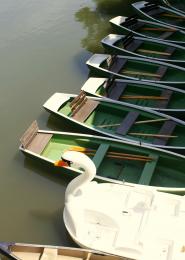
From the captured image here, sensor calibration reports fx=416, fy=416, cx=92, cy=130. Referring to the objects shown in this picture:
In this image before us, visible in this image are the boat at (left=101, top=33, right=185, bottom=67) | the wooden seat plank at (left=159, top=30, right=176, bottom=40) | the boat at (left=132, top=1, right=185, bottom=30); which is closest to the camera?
the boat at (left=101, top=33, right=185, bottom=67)

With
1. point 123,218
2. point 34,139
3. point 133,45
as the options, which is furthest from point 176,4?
point 123,218

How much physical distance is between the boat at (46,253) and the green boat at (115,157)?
1694 mm

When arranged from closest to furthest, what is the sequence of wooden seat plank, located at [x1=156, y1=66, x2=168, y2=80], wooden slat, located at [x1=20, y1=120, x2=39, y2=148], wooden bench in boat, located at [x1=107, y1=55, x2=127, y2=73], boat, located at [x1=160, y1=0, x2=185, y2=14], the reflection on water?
wooden slat, located at [x1=20, y1=120, x2=39, y2=148] < wooden seat plank, located at [x1=156, y1=66, x2=168, y2=80] < wooden bench in boat, located at [x1=107, y1=55, x2=127, y2=73] < the reflection on water < boat, located at [x1=160, y1=0, x2=185, y2=14]

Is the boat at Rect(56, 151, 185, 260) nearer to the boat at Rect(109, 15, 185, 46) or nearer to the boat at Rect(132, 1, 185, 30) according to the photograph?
the boat at Rect(109, 15, 185, 46)

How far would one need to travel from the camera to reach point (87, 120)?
998 cm

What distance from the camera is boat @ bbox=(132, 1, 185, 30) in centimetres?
1388

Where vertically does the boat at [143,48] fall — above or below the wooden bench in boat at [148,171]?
above

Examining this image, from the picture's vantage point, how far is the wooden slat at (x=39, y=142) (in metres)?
9.01

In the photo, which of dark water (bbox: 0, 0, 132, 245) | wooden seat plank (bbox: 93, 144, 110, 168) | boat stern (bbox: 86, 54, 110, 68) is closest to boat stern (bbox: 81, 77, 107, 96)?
boat stern (bbox: 86, 54, 110, 68)

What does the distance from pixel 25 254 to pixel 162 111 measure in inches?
187

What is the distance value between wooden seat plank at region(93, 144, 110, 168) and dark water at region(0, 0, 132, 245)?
31.1 inches

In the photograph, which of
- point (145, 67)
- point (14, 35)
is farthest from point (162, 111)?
point (14, 35)

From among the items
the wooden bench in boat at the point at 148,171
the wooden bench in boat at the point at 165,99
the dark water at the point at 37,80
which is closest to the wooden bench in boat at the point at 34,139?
the dark water at the point at 37,80

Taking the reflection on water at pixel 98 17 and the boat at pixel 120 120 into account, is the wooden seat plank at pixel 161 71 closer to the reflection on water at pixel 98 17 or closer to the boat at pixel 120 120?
the boat at pixel 120 120
